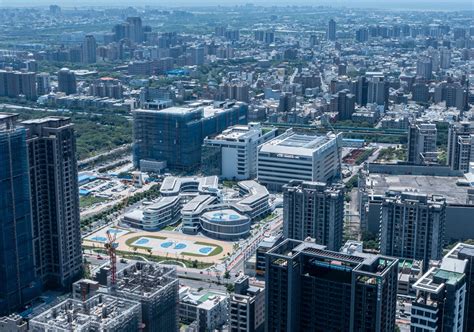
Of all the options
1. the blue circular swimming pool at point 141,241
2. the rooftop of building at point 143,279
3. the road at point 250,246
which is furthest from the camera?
the blue circular swimming pool at point 141,241

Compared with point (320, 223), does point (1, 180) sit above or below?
above

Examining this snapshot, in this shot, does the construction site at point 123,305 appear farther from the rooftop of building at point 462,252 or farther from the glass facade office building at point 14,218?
the rooftop of building at point 462,252

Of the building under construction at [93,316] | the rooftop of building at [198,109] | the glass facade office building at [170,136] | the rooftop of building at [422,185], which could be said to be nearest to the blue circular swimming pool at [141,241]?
the rooftop of building at [422,185]

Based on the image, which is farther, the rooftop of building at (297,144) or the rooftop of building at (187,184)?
the rooftop of building at (297,144)

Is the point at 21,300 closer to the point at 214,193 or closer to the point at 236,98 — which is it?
the point at 214,193

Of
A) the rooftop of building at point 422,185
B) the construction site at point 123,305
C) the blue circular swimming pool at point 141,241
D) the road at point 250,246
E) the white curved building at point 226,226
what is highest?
the construction site at point 123,305

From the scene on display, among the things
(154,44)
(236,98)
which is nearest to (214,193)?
(236,98)

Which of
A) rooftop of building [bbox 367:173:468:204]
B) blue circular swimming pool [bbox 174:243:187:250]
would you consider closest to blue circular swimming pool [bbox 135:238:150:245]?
blue circular swimming pool [bbox 174:243:187:250]
